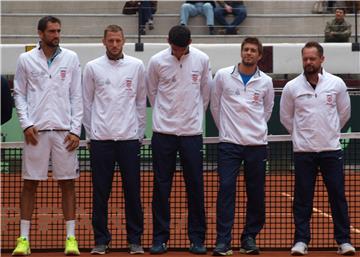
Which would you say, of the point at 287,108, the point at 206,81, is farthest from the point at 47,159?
the point at 287,108

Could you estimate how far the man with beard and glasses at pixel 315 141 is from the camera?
8.86 m

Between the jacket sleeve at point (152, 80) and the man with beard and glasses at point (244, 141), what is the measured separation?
0.58 metres

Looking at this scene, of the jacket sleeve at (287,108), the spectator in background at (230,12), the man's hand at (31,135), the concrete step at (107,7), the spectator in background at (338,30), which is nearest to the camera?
the man's hand at (31,135)

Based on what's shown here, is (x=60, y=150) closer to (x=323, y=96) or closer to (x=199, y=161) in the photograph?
(x=199, y=161)

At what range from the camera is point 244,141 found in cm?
878

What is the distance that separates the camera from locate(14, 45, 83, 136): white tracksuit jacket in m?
8.52

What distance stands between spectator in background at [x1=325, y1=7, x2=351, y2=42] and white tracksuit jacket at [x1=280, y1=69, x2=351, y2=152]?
12377 millimetres

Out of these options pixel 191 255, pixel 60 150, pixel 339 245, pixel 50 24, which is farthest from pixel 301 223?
pixel 50 24

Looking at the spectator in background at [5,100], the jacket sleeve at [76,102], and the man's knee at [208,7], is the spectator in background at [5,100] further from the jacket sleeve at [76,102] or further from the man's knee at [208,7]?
the man's knee at [208,7]

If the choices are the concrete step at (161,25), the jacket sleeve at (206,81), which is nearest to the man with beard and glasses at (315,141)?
the jacket sleeve at (206,81)

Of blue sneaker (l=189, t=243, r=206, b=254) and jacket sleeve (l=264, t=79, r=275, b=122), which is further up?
jacket sleeve (l=264, t=79, r=275, b=122)

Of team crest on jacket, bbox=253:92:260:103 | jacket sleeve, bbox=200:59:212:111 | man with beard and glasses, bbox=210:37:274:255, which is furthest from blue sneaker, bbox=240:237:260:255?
jacket sleeve, bbox=200:59:212:111

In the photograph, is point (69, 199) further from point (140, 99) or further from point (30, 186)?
point (140, 99)

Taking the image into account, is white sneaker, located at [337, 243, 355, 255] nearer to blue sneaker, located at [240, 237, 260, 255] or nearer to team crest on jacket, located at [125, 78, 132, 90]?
blue sneaker, located at [240, 237, 260, 255]
